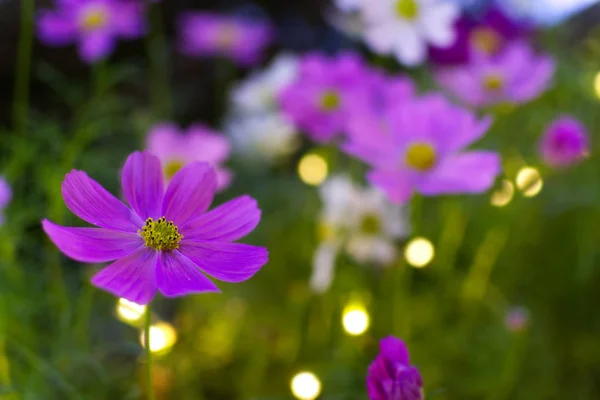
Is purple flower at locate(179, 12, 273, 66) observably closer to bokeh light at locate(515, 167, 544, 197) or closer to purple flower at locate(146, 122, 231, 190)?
purple flower at locate(146, 122, 231, 190)

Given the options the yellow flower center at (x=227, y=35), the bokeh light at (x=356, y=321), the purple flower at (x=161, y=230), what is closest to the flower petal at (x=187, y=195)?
the purple flower at (x=161, y=230)

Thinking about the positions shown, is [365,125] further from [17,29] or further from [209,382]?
[17,29]

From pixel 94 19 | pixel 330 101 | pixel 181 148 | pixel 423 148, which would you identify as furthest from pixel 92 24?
pixel 423 148

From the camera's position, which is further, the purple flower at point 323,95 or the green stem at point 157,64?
the green stem at point 157,64

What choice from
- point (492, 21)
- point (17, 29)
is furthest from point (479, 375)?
point (17, 29)

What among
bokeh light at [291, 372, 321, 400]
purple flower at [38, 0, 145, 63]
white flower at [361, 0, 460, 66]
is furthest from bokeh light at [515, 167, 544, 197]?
purple flower at [38, 0, 145, 63]

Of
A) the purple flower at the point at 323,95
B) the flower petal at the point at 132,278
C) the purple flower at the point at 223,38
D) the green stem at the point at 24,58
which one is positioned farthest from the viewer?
the purple flower at the point at 223,38

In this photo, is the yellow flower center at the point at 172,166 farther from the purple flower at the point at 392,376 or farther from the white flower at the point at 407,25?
the purple flower at the point at 392,376
